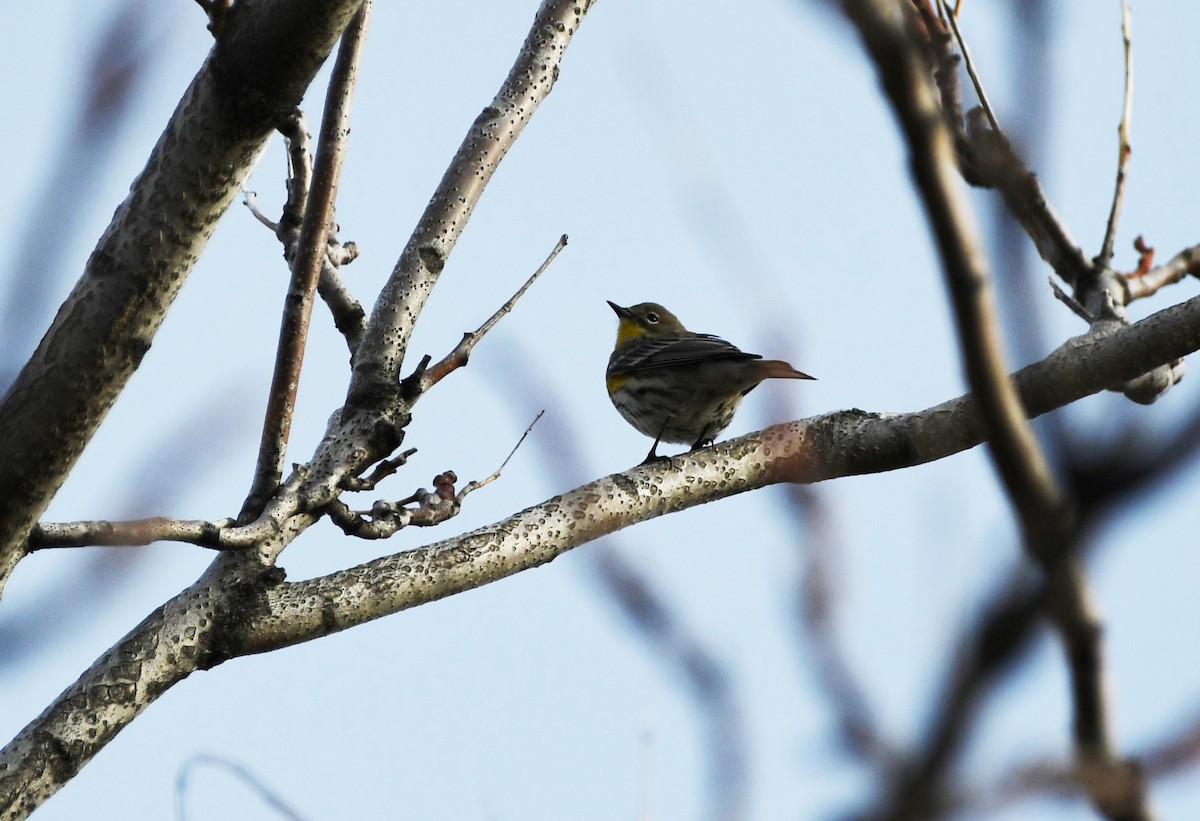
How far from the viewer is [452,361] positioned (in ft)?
15.1

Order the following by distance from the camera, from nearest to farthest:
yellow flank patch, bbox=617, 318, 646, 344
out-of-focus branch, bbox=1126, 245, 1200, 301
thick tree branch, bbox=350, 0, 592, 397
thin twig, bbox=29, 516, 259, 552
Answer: thin twig, bbox=29, 516, 259, 552, thick tree branch, bbox=350, 0, 592, 397, out-of-focus branch, bbox=1126, 245, 1200, 301, yellow flank patch, bbox=617, 318, 646, 344

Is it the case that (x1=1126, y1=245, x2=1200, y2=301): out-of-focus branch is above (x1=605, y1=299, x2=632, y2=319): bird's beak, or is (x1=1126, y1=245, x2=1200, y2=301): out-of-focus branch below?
below

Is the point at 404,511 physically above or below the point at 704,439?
below

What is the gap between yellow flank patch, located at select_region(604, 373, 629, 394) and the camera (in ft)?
33.2

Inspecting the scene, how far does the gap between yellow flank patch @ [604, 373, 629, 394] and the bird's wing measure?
6cm

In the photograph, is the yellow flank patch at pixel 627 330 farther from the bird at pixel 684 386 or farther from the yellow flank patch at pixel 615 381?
the bird at pixel 684 386

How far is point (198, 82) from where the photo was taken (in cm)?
296

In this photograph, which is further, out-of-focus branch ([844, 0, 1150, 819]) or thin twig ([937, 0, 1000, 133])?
thin twig ([937, 0, 1000, 133])

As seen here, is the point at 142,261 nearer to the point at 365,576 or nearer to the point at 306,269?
the point at 306,269

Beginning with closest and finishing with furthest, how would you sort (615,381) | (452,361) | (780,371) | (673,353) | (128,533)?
(128,533) < (452,361) < (780,371) < (673,353) < (615,381)

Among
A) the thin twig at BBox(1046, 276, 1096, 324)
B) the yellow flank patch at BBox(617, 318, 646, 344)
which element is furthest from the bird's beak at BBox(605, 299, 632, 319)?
the thin twig at BBox(1046, 276, 1096, 324)

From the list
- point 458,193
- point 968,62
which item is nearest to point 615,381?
point 458,193

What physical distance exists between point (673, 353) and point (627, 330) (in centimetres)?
387

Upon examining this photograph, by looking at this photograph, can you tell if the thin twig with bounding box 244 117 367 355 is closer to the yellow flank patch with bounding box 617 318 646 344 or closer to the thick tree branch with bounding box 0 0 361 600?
the thick tree branch with bounding box 0 0 361 600
